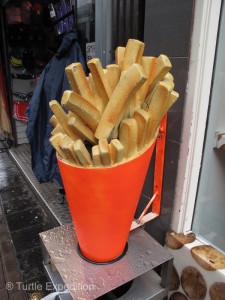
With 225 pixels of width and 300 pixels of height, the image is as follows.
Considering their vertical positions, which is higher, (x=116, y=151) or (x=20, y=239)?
(x=116, y=151)

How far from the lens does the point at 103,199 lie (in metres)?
0.62

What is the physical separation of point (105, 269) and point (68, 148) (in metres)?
0.39

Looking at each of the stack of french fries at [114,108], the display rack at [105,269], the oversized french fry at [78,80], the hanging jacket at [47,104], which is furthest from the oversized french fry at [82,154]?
the hanging jacket at [47,104]

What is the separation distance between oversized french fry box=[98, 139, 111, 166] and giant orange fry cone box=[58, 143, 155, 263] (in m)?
0.02

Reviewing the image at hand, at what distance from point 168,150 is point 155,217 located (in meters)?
0.29

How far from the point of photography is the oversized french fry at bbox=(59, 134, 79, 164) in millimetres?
583

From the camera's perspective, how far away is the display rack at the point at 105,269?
68cm

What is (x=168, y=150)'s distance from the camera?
3.06 ft

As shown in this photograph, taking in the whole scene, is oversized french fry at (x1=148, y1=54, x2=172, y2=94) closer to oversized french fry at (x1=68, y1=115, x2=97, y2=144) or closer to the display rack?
oversized french fry at (x1=68, y1=115, x2=97, y2=144)

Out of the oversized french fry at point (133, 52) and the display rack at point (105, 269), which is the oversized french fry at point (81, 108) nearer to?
the oversized french fry at point (133, 52)

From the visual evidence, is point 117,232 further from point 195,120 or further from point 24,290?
point 24,290

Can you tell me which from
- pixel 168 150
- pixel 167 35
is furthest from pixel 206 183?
pixel 167 35

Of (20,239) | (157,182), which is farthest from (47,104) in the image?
(157,182)

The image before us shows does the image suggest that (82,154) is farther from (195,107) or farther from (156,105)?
(195,107)
